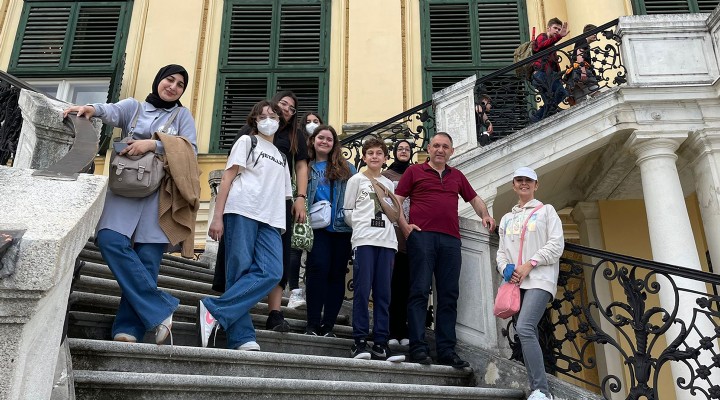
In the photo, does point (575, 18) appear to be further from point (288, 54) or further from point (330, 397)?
point (330, 397)

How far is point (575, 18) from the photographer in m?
10.5

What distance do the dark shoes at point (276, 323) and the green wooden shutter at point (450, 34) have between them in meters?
7.30

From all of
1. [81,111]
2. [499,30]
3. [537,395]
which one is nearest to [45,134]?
[81,111]

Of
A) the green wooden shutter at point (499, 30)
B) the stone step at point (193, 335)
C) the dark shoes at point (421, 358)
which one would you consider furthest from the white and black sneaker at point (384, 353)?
the green wooden shutter at point (499, 30)

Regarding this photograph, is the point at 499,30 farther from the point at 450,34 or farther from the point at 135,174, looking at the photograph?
the point at 135,174

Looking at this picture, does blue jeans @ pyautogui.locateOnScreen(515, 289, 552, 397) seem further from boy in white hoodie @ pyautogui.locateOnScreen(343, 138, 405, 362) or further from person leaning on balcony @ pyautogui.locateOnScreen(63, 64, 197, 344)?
person leaning on balcony @ pyautogui.locateOnScreen(63, 64, 197, 344)

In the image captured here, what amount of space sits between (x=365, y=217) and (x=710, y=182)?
177 inches

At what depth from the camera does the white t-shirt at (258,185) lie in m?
4.00

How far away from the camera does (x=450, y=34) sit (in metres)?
11.0

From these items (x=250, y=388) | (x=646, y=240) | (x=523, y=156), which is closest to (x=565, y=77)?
(x=523, y=156)

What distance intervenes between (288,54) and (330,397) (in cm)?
846

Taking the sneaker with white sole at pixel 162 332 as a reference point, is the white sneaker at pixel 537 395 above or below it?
below

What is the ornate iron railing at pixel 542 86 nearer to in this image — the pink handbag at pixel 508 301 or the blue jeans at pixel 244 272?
the pink handbag at pixel 508 301

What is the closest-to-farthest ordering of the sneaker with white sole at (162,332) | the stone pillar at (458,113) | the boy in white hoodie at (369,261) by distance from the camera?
the sneaker with white sole at (162,332)
the boy in white hoodie at (369,261)
the stone pillar at (458,113)
